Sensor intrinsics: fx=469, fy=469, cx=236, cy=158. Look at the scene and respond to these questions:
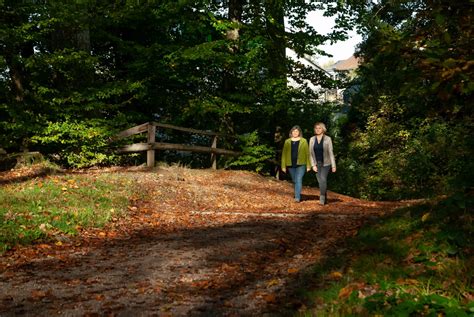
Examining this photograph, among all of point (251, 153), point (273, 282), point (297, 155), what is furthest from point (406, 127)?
point (273, 282)

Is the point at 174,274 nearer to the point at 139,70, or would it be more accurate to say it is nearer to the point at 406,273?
the point at 406,273

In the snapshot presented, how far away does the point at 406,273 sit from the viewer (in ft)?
14.5

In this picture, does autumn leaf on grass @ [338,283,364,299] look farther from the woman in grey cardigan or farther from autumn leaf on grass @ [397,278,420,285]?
the woman in grey cardigan

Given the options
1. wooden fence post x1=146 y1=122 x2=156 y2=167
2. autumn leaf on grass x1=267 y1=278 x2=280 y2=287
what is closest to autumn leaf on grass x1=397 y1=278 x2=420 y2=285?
autumn leaf on grass x1=267 y1=278 x2=280 y2=287

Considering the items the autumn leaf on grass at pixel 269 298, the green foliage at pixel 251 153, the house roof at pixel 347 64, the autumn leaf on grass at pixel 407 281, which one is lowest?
the autumn leaf on grass at pixel 269 298

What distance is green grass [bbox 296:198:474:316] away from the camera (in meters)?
3.55

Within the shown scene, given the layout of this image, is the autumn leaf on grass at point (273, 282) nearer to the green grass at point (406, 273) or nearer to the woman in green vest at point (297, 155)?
the green grass at point (406, 273)

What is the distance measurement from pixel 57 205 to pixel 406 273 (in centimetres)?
653

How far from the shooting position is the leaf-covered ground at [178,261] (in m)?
4.48

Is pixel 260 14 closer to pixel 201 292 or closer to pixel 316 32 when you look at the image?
pixel 316 32

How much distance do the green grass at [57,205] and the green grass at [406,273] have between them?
Answer: 4.38 metres

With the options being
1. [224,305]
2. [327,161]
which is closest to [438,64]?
[224,305]

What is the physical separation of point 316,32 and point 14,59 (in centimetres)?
1014

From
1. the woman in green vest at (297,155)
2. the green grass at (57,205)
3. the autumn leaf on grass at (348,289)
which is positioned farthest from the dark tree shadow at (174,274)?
the woman in green vest at (297,155)
